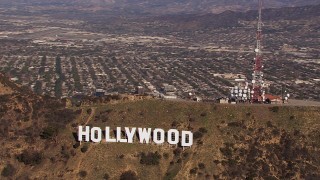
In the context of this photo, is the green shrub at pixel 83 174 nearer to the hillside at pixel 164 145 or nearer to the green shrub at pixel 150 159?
the hillside at pixel 164 145

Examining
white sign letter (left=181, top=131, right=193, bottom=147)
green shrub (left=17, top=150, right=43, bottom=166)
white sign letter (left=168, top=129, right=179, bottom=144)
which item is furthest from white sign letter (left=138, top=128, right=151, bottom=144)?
green shrub (left=17, top=150, right=43, bottom=166)

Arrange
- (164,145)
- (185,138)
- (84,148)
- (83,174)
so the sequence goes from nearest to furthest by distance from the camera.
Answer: (83,174)
(185,138)
(84,148)
(164,145)

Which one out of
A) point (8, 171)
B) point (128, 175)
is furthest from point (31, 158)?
point (128, 175)

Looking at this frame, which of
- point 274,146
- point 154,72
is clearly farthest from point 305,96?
point 274,146

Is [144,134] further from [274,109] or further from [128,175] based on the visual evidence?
[274,109]

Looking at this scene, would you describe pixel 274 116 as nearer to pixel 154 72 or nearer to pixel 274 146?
pixel 274 146

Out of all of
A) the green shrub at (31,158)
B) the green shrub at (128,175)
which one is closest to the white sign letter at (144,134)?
the green shrub at (128,175)
